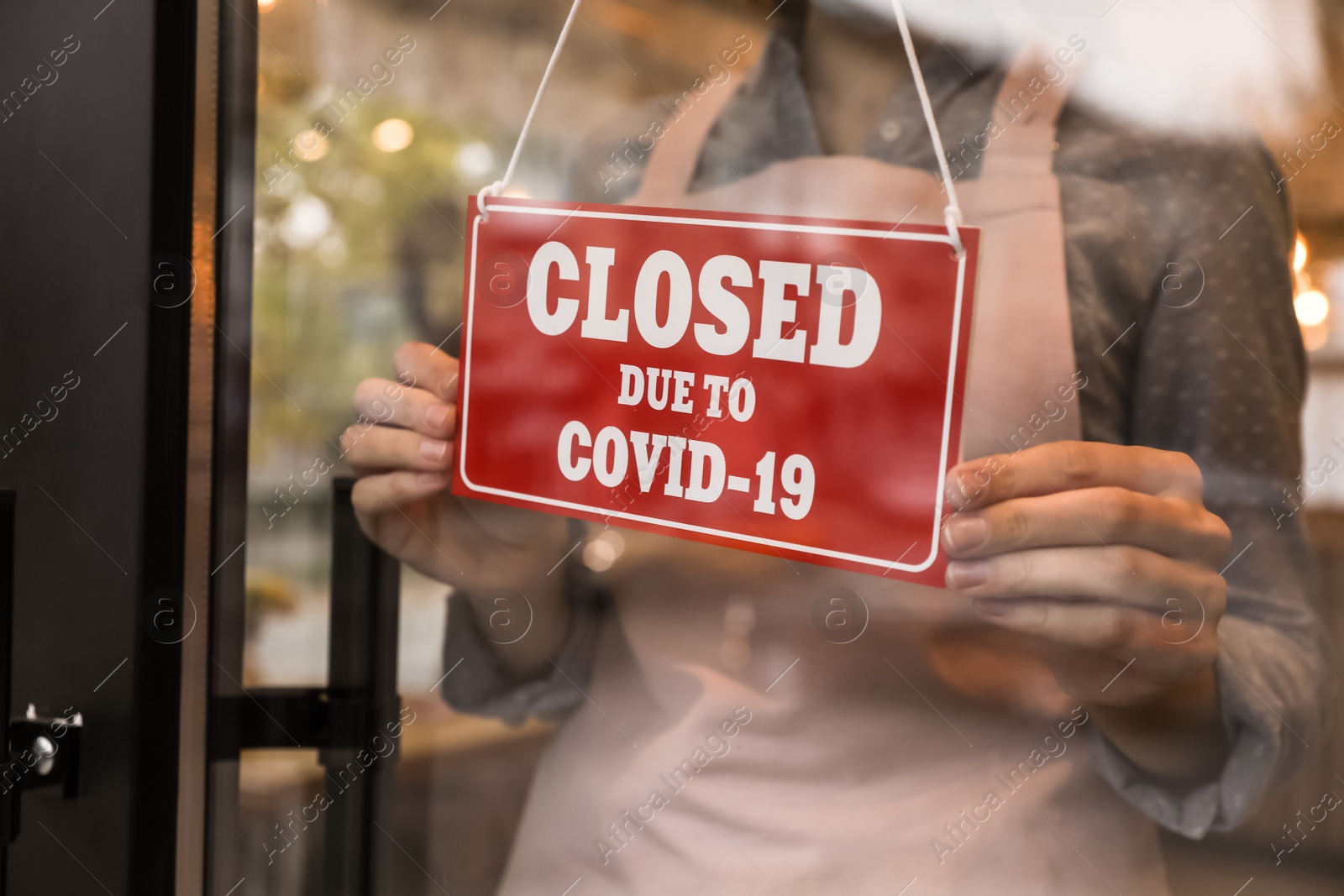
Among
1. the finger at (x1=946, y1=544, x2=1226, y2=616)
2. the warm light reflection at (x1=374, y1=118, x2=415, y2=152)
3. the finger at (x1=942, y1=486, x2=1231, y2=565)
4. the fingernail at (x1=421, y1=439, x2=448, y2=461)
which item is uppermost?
the warm light reflection at (x1=374, y1=118, x2=415, y2=152)

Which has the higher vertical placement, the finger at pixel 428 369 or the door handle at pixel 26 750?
the finger at pixel 428 369

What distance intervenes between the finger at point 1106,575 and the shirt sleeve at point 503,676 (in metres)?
0.30

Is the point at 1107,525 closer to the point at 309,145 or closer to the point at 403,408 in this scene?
the point at 403,408

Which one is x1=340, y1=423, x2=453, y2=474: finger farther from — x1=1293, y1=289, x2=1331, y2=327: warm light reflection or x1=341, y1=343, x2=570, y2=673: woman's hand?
x1=1293, y1=289, x2=1331, y2=327: warm light reflection

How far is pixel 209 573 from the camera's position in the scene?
0.72 metres

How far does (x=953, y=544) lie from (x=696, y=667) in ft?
0.71

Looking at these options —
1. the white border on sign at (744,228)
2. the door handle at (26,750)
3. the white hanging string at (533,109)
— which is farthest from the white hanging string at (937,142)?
the door handle at (26,750)

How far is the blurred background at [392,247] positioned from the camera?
0.61 m

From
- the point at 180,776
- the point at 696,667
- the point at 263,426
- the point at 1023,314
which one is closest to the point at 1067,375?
the point at 1023,314

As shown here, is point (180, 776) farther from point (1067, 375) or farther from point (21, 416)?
point (1067, 375)

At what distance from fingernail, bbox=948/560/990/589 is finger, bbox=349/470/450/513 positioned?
1.13 feet

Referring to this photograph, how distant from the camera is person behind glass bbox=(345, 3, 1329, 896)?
446 millimetres

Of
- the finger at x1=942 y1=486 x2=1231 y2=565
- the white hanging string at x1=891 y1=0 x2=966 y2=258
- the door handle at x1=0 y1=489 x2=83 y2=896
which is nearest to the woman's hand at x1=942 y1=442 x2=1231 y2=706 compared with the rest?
the finger at x1=942 y1=486 x2=1231 y2=565

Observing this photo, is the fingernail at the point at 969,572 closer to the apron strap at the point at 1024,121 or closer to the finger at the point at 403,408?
the apron strap at the point at 1024,121
